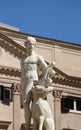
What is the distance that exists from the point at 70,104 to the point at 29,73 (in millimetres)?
29579

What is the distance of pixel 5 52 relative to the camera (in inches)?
1667

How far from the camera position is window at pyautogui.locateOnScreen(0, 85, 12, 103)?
40.5m

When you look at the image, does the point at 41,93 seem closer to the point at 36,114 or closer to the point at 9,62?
the point at 36,114

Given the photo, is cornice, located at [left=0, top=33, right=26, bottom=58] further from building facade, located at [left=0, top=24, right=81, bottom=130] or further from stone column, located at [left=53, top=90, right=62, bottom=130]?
stone column, located at [left=53, top=90, right=62, bottom=130]

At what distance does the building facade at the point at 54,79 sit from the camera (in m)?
41.5

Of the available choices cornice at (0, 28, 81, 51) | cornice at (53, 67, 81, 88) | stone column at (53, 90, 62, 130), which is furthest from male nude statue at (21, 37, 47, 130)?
stone column at (53, 90, 62, 130)

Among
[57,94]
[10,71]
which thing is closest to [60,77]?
[57,94]

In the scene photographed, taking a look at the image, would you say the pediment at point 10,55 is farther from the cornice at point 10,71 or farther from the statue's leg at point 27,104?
the statue's leg at point 27,104

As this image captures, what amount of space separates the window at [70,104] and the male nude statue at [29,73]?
29.0 meters

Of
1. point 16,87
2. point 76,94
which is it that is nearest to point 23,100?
point 16,87

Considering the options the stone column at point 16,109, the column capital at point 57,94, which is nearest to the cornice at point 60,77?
the column capital at point 57,94

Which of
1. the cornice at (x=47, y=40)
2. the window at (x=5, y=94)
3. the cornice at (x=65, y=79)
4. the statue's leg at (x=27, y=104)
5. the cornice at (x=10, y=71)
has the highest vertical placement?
the cornice at (x=47, y=40)

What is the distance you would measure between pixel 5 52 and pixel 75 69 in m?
7.30

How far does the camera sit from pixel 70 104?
43.5 meters
